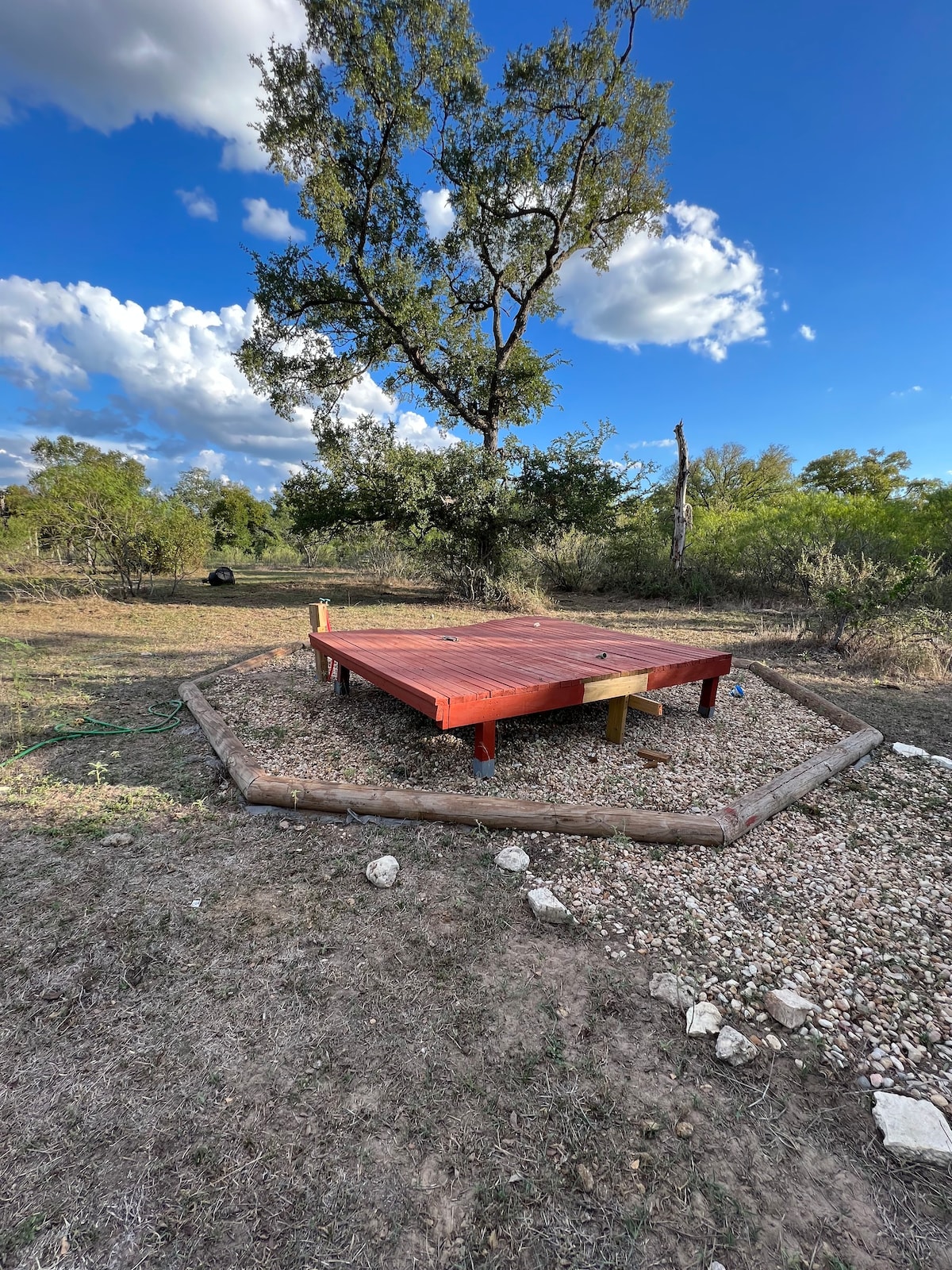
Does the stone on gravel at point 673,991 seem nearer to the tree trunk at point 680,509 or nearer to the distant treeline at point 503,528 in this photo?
the distant treeline at point 503,528

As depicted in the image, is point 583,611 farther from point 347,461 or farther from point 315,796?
point 315,796

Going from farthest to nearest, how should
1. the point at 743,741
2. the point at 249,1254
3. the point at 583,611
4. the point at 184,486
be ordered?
the point at 184,486 → the point at 583,611 → the point at 743,741 → the point at 249,1254

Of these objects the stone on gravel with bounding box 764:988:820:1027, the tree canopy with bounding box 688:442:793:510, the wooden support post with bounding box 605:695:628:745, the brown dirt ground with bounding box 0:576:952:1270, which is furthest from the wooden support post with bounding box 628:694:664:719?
the tree canopy with bounding box 688:442:793:510

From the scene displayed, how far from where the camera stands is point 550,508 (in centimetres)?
909

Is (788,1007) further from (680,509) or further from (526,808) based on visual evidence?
(680,509)

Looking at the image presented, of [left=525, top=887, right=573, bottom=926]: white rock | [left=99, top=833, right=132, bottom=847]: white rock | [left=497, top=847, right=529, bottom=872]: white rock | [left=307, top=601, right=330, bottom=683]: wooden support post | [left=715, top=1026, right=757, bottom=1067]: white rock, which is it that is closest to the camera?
[left=715, top=1026, right=757, bottom=1067]: white rock

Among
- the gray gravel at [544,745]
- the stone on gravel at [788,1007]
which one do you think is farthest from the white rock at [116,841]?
the stone on gravel at [788,1007]

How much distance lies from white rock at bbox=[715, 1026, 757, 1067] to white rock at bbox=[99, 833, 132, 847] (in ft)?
7.41

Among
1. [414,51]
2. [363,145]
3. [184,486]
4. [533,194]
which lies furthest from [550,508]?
[184,486]

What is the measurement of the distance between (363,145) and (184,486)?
49.3 feet

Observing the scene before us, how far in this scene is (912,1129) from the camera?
1161 millimetres

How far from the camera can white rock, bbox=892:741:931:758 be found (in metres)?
3.21

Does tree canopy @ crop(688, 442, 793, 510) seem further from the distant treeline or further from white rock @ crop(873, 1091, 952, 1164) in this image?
white rock @ crop(873, 1091, 952, 1164)

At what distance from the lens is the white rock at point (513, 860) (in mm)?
2062
